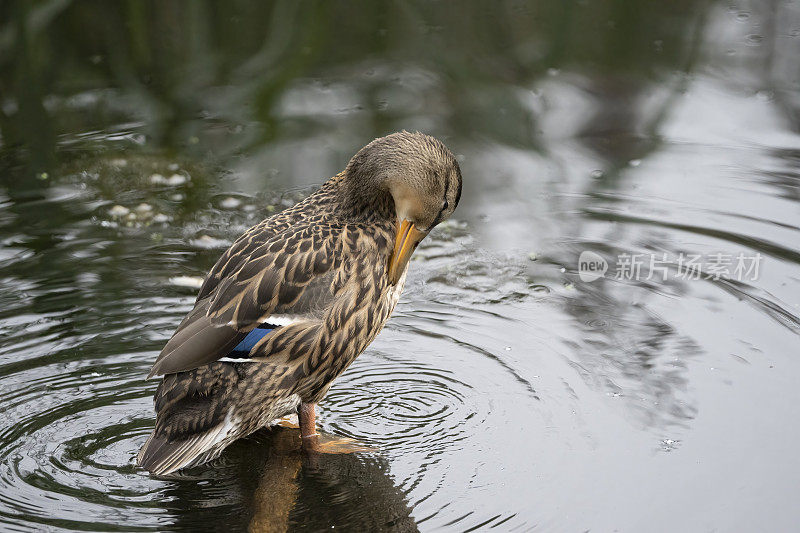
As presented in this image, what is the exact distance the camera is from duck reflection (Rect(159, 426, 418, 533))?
3953 mm

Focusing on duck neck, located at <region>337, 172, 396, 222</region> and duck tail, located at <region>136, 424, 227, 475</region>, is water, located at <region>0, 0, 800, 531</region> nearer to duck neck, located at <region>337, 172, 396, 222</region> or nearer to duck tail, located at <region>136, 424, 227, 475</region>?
duck tail, located at <region>136, 424, 227, 475</region>

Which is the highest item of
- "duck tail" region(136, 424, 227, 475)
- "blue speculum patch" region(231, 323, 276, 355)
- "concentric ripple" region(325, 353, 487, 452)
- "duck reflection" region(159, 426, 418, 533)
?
"blue speculum patch" region(231, 323, 276, 355)

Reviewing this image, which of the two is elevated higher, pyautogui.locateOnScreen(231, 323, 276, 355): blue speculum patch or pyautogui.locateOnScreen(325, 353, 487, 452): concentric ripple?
pyautogui.locateOnScreen(231, 323, 276, 355): blue speculum patch

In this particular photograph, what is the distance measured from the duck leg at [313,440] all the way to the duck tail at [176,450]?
1.43 ft

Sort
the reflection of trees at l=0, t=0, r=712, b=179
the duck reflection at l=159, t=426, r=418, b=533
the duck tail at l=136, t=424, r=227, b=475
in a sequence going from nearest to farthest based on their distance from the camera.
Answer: the duck reflection at l=159, t=426, r=418, b=533
the duck tail at l=136, t=424, r=227, b=475
the reflection of trees at l=0, t=0, r=712, b=179

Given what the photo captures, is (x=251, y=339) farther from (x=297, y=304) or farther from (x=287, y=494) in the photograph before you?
(x=287, y=494)

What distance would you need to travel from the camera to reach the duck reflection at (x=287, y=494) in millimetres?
3953

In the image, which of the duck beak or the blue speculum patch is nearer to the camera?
the blue speculum patch

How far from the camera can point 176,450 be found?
4.11 m

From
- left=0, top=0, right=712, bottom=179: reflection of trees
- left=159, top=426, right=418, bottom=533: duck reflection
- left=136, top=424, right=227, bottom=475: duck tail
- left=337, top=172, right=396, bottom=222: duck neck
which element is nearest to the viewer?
left=159, top=426, right=418, bottom=533: duck reflection

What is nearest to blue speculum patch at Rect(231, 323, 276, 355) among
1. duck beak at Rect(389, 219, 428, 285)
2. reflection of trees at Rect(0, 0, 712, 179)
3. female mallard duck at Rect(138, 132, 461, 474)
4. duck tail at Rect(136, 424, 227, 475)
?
female mallard duck at Rect(138, 132, 461, 474)

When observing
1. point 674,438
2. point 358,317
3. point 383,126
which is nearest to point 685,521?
point 674,438

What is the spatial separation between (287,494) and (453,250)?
2418 mm

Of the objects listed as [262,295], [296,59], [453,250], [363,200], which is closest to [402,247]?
[363,200]
